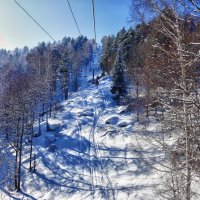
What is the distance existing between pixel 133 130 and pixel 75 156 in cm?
873

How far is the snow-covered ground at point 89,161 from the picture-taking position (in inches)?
828

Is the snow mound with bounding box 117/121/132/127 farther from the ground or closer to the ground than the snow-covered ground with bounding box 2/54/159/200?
farther from the ground

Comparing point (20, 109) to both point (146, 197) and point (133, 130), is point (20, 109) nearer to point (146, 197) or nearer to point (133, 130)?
point (133, 130)

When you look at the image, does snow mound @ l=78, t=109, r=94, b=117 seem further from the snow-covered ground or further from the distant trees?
the distant trees

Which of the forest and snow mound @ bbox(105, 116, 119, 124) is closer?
the forest

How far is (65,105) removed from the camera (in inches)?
1973

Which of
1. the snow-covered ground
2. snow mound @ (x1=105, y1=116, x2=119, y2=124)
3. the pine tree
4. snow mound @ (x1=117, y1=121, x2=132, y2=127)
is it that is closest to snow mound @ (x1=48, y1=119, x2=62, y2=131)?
the snow-covered ground

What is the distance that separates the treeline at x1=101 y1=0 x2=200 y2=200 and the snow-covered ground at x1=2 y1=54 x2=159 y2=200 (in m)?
2.48

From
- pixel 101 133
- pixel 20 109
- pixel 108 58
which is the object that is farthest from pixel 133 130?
pixel 108 58

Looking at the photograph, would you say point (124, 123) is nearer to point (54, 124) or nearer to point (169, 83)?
point (54, 124)

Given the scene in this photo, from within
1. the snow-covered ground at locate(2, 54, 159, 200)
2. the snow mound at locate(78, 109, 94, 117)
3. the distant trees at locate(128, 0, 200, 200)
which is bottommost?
the snow-covered ground at locate(2, 54, 159, 200)

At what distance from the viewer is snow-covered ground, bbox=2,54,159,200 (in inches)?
828

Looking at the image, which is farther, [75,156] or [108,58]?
[108,58]

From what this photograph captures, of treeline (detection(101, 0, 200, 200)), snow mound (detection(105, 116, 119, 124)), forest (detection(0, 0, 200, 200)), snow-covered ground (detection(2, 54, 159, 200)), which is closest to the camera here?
treeline (detection(101, 0, 200, 200))
